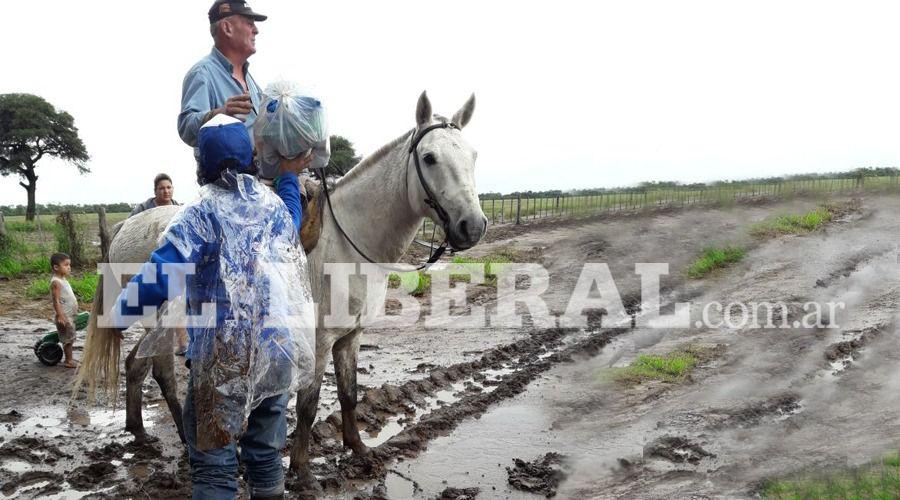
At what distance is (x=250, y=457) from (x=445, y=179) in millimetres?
1695

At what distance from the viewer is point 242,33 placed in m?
3.33

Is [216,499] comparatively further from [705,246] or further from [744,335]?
[705,246]

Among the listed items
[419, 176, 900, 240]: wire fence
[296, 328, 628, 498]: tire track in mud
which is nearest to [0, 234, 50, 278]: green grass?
[419, 176, 900, 240]: wire fence

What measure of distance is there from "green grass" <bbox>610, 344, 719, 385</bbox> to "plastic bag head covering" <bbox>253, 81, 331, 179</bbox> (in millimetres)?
4318

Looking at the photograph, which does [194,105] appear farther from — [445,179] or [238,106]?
[445,179]

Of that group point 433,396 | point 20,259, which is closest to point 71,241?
point 20,259

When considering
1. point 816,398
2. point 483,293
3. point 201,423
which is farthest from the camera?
point 483,293

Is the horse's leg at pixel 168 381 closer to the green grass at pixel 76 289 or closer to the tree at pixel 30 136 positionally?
the green grass at pixel 76 289

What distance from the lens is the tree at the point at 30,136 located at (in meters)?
31.4

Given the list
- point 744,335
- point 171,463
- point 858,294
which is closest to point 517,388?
point 171,463

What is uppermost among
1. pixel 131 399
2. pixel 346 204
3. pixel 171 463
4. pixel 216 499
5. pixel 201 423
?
pixel 346 204

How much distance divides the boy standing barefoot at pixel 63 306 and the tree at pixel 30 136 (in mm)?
27979

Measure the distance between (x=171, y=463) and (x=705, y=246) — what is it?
11.7 meters

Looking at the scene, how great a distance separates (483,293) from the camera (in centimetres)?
1094
